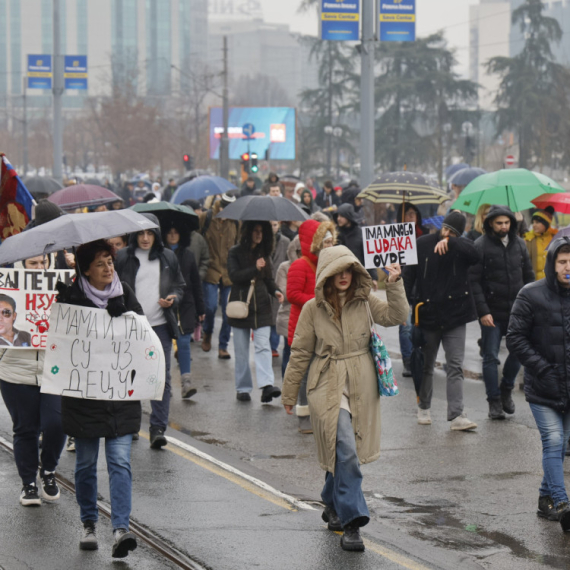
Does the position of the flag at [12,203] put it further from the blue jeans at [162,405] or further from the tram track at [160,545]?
the tram track at [160,545]

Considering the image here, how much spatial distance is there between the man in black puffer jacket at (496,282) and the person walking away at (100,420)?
14.6ft

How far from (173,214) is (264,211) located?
0.91m

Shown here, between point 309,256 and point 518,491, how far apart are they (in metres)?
2.61

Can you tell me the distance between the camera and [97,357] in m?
5.80

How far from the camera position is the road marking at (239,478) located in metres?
6.89

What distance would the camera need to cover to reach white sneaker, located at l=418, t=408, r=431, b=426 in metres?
9.41

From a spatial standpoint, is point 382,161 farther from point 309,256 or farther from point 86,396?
point 86,396

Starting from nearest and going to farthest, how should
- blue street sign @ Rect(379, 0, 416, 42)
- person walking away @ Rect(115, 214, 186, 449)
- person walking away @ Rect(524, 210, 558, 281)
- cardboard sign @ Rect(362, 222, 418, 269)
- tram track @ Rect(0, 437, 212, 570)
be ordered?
tram track @ Rect(0, 437, 212, 570) → cardboard sign @ Rect(362, 222, 418, 269) → person walking away @ Rect(115, 214, 186, 449) → person walking away @ Rect(524, 210, 558, 281) → blue street sign @ Rect(379, 0, 416, 42)

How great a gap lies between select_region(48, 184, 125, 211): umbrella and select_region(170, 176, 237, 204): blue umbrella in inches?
67.0

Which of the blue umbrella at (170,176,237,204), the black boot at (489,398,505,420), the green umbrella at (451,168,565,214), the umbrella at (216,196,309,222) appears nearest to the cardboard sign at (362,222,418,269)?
the black boot at (489,398,505,420)

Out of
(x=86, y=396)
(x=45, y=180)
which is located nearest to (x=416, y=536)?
(x=86, y=396)

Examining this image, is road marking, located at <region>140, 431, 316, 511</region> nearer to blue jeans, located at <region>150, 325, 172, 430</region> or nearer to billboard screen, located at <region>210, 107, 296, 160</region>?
blue jeans, located at <region>150, 325, 172, 430</region>

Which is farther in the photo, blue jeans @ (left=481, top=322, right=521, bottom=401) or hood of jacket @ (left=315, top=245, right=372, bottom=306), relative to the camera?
blue jeans @ (left=481, top=322, right=521, bottom=401)

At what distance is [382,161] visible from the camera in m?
52.7
